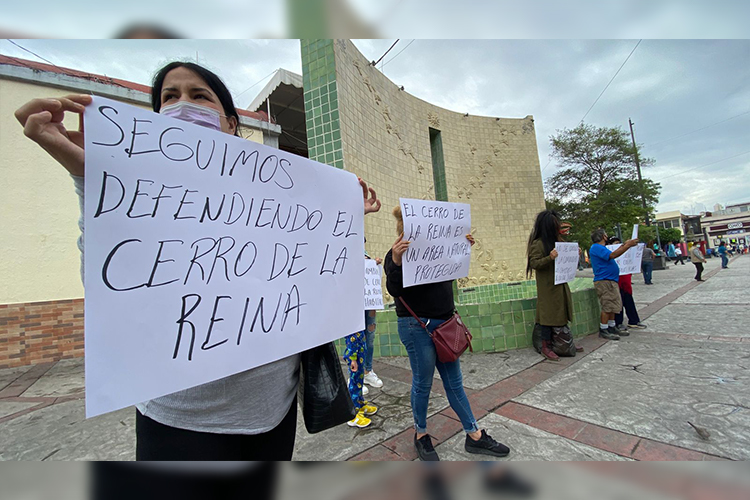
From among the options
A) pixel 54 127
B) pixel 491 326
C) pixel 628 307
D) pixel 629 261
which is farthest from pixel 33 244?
pixel 629 261

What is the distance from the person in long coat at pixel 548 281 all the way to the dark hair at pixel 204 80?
362 cm

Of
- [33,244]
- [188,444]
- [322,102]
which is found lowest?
[188,444]

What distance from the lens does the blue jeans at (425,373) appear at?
2.00 metres

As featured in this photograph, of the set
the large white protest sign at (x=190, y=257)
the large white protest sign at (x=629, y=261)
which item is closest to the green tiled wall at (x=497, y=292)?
the large white protest sign at (x=629, y=261)

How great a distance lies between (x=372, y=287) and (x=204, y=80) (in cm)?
244

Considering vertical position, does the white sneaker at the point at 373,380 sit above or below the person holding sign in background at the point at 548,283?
below

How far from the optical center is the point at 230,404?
3.06 feet

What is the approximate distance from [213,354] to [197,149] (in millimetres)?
622

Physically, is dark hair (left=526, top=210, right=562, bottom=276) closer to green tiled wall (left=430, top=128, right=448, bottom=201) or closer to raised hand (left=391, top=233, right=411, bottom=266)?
raised hand (left=391, top=233, right=411, bottom=266)

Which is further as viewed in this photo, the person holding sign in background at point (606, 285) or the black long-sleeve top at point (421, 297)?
the person holding sign in background at point (606, 285)

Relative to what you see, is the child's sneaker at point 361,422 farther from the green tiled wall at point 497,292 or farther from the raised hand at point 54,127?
the green tiled wall at point 497,292

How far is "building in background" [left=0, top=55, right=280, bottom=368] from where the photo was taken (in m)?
5.39

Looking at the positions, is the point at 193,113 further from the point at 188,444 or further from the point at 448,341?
the point at 448,341

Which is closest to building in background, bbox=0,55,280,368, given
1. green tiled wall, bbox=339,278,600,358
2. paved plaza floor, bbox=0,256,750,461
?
paved plaza floor, bbox=0,256,750,461
